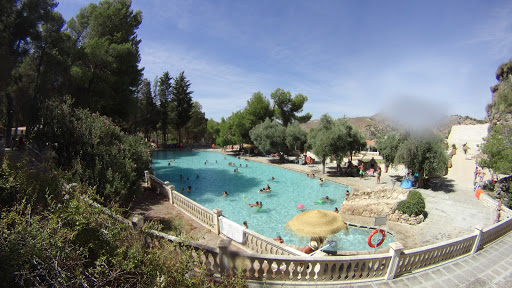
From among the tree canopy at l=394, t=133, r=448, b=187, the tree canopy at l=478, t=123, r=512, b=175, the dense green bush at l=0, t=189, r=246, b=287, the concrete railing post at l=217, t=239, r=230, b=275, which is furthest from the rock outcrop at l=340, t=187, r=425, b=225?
the dense green bush at l=0, t=189, r=246, b=287

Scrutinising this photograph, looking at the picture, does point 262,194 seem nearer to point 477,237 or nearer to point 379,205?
point 379,205

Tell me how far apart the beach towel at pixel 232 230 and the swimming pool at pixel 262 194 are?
2.33 m

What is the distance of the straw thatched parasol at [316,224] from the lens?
8.91 meters

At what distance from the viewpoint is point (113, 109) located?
80.8 feet

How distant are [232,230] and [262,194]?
11282mm

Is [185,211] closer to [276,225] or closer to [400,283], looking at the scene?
[276,225]

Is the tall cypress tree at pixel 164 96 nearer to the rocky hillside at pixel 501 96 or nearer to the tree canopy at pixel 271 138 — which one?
the tree canopy at pixel 271 138

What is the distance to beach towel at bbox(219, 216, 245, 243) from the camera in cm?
904

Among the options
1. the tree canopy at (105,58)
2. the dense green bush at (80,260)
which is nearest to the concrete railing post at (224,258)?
the dense green bush at (80,260)

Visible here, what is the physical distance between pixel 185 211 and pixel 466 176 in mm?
27088

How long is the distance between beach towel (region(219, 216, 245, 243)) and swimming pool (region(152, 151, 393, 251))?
2327 millimetres

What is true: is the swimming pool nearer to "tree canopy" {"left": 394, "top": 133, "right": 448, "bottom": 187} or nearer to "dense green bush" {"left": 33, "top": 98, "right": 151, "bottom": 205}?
"tree canopy" {"left": 394, "top": 133, "right": 448, "bottom": 187}

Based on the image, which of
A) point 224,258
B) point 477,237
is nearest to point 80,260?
point 224,258

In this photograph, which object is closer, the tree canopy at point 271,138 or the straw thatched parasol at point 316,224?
the straw thatched parasol at point 316,224
